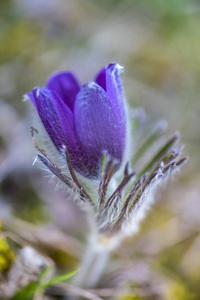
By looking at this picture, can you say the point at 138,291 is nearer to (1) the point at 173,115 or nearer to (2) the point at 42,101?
(2) the point at 42,101

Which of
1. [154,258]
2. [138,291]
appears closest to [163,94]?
[154,258]

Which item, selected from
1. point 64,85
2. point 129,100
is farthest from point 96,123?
point 129,100

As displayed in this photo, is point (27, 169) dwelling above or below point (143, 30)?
below

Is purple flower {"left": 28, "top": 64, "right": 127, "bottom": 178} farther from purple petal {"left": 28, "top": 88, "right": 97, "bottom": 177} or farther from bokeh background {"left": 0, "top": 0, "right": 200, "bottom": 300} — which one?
bokeh background {"left": 0, "top": 0, "right": 200, "bottom": 300}

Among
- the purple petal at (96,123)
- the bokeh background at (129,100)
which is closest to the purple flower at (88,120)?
the purple petal at (96,123)

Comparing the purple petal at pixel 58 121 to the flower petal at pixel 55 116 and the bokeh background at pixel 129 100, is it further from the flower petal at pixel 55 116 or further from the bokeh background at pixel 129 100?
the bokeh background at pixel 129 100

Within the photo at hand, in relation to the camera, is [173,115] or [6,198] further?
[173,115]

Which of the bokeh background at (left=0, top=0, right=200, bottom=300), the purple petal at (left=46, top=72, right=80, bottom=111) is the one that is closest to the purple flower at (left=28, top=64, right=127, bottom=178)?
the purple petal at (left=46, top=72, right=80, bottom=111)
